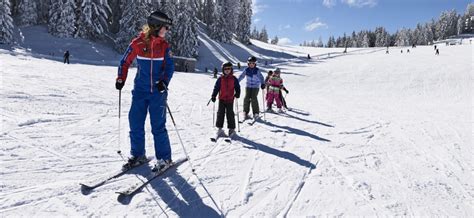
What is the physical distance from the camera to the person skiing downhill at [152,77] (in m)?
4.63

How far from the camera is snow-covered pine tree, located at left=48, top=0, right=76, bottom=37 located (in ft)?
130

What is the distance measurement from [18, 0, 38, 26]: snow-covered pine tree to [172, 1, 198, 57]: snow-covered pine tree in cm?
1703

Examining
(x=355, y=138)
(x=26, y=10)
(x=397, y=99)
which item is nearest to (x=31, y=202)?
(x=355, y=138)

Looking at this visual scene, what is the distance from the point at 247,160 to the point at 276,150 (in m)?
1.05

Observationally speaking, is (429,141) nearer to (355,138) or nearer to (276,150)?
(355,138)

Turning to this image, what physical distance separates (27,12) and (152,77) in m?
45.8

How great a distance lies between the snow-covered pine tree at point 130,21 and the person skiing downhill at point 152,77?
4078 cm

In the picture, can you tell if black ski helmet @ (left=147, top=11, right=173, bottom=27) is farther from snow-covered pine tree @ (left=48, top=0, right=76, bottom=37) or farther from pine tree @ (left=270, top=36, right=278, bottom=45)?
pine tree @ (left=270, top=36, right=278, bottom=45)

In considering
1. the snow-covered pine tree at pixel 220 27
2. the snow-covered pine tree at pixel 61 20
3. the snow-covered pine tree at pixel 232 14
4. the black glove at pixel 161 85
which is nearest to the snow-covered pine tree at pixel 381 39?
the snow-covered pine tree at pixel 232 14

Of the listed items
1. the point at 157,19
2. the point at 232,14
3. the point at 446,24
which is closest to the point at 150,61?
the point at 157,19

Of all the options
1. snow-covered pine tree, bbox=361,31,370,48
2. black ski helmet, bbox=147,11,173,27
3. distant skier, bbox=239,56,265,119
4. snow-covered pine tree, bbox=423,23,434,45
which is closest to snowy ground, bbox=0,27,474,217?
distant skier, bbox=239,56,265,119

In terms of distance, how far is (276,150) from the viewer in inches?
267

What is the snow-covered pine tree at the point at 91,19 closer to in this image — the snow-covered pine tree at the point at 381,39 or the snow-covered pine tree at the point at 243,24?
the snow-covered pine tree at the point at 243,24

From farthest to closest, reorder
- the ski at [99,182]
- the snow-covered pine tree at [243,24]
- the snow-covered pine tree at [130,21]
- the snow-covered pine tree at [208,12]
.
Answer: the snow-covered pine tree at [208,12], the snow-covered pine tree at [243,24], the snow-covered pine tree at [130,21], the ski at [99,182]
